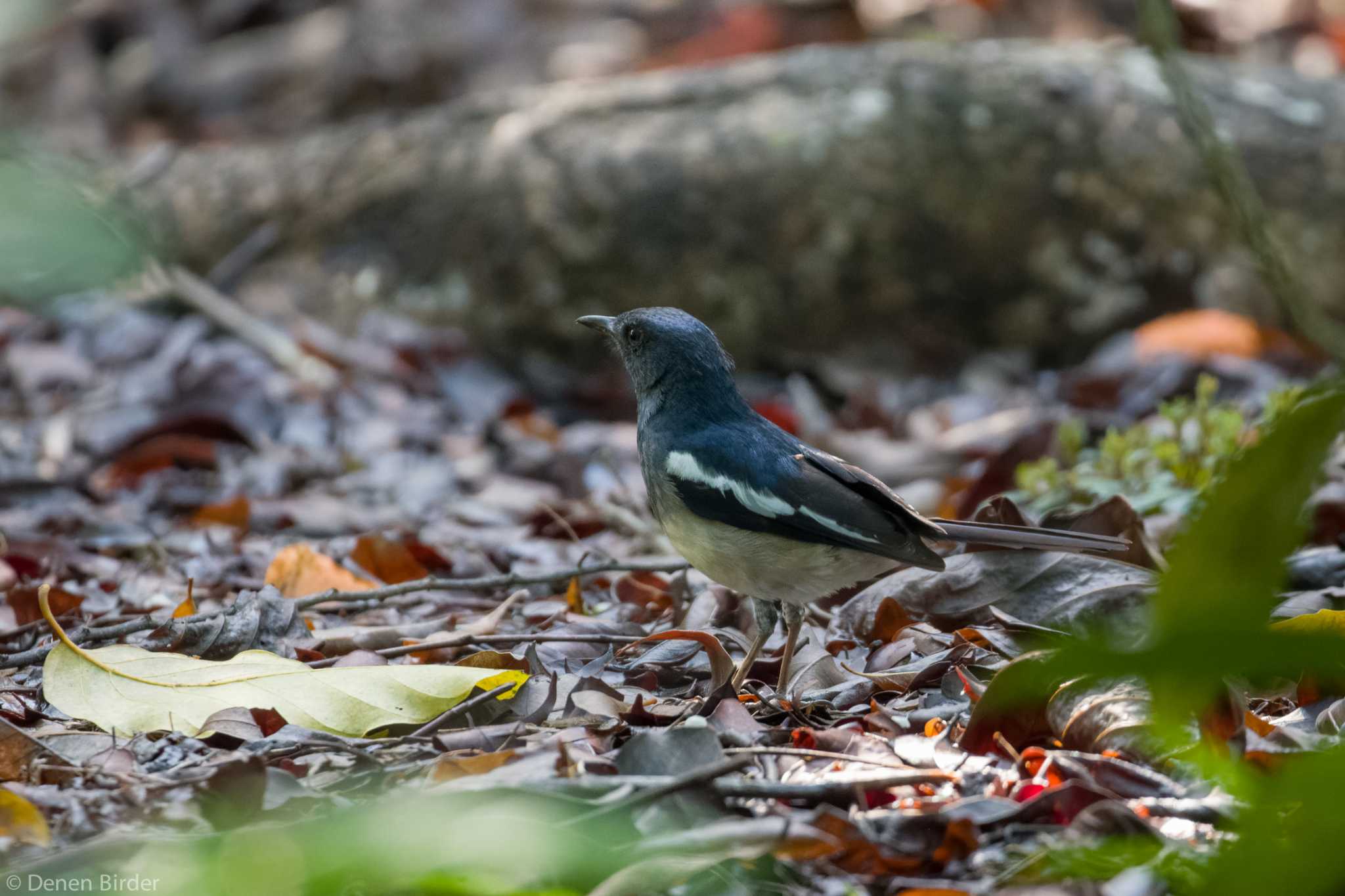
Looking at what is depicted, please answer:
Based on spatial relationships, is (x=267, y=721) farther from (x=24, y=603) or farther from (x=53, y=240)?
(x=53, y=240)

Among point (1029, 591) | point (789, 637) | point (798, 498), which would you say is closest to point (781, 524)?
point (798, 498)

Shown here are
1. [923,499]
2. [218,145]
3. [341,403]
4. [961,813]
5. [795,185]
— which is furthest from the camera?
[218,145]

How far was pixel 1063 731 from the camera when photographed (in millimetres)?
2771

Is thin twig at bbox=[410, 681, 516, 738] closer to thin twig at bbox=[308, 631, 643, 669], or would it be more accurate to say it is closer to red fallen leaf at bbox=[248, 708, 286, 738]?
red fallen leaf at bbox=[248, 708, 286, 738]

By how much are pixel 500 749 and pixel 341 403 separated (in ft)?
14.5

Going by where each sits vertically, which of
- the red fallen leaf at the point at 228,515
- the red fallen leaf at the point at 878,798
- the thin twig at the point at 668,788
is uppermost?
the thin twig at the point at 668,788

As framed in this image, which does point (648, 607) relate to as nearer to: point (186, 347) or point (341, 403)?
point (341, 403)

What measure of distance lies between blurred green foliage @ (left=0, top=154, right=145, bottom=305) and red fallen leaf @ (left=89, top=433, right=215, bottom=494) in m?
4.40

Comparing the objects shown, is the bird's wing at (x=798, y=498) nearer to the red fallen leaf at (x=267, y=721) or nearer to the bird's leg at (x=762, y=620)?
the bird's leg at (x=762, y=620)

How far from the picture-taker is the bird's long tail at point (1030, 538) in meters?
3.44

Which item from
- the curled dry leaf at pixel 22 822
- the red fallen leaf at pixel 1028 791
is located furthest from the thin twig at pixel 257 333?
the red fallen leaf at pixel 1028 791

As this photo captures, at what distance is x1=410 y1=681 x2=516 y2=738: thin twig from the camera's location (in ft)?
9.59

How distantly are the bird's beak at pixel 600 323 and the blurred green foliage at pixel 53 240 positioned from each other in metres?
2.60

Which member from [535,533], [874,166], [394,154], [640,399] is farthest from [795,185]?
[640,399]
